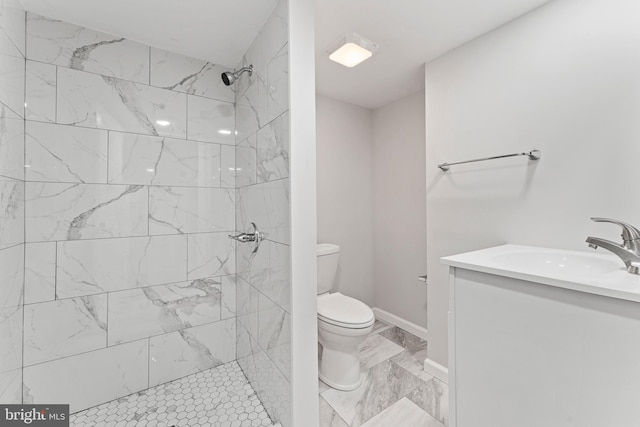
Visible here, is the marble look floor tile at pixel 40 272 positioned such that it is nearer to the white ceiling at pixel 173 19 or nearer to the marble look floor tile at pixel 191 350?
the marble look floor tile at pixel 191 350

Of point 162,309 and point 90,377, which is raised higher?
point 162,309

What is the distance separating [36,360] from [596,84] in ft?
9.82

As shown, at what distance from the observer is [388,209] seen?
2.64 m

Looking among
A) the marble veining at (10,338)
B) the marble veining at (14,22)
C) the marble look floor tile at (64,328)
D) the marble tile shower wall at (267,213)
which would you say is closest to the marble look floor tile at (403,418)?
the marble tile shower wall at (267,213)

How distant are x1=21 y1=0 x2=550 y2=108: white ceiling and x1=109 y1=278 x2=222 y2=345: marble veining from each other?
149 centimetres

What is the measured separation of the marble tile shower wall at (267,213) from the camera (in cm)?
121

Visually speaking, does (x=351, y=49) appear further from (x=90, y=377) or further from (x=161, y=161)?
(x=90, y=377)

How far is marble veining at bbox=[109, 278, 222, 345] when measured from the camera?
1502 millimetres

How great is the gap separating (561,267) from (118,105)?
2.44m

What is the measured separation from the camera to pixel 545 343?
855 mm

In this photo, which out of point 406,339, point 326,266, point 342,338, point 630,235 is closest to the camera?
point 630,235

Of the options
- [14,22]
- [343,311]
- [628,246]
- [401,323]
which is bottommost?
[401,323]

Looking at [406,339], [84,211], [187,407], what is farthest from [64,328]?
[406,339]

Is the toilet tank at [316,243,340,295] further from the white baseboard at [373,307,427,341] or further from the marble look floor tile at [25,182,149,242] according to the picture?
the marble look floor tile at [25,182,149,242]
